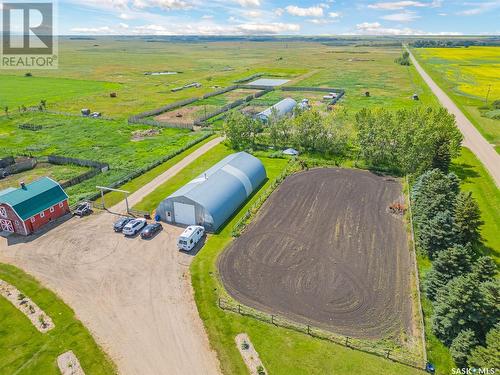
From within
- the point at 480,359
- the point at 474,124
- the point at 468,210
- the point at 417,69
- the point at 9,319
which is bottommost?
the point at 9,319

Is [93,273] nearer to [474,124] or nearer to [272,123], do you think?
[272,123]

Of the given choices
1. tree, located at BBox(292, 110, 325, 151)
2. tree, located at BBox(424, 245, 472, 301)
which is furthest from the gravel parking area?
tree, located at BBox(292, 110, 325, 151)

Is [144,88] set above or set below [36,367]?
above

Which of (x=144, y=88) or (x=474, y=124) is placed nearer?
(x=474, y=124)

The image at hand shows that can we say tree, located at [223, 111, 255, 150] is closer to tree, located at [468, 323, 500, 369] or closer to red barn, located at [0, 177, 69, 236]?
red barn, located at [0, 177, 69, 236]

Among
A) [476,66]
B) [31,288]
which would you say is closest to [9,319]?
[31,288]

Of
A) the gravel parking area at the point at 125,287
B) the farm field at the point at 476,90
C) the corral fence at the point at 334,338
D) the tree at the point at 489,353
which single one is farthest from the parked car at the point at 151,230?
the farm field at the point at 476,90
